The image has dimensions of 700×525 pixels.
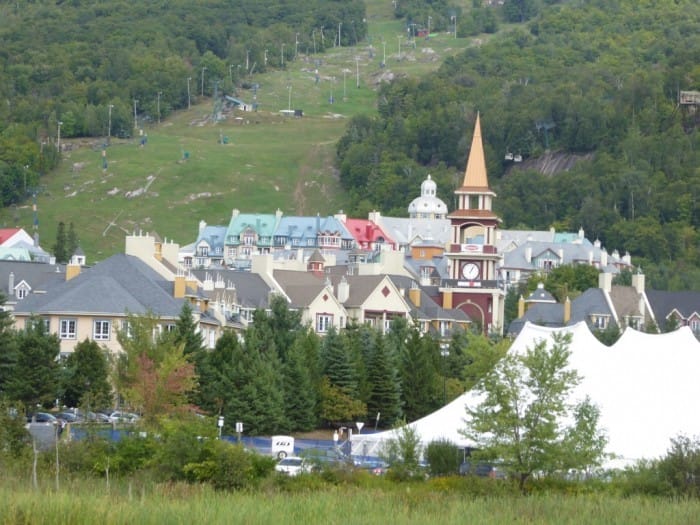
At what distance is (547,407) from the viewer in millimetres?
79062

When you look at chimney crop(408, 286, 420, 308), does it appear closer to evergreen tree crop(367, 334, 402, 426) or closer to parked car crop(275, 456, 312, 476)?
evergreen tree crop(367, 334, 402, 426)

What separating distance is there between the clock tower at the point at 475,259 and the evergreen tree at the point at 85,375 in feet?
197

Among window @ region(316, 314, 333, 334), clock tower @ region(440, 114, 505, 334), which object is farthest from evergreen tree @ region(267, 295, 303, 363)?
clock tower @ region(440, 114, 505, 334)

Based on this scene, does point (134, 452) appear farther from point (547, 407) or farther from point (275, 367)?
point (275, 367)

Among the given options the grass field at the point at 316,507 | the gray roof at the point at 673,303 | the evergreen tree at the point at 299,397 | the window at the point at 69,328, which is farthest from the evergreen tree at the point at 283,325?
the gray roof at the point at 673,303

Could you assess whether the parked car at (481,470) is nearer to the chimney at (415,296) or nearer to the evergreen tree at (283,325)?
the evergreen tree at (283,325)

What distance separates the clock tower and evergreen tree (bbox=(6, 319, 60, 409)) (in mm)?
64523

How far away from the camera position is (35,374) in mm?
94250

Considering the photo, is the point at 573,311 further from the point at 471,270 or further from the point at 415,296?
the point at 471,270

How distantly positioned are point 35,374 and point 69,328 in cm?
1539

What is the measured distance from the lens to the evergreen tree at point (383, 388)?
106 metres

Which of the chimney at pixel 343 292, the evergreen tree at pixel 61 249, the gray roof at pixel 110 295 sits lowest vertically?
the gray roof at pixel 110 295

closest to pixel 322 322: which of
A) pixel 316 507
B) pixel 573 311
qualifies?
pixel 573 311

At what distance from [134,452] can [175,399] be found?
14.2 meters
